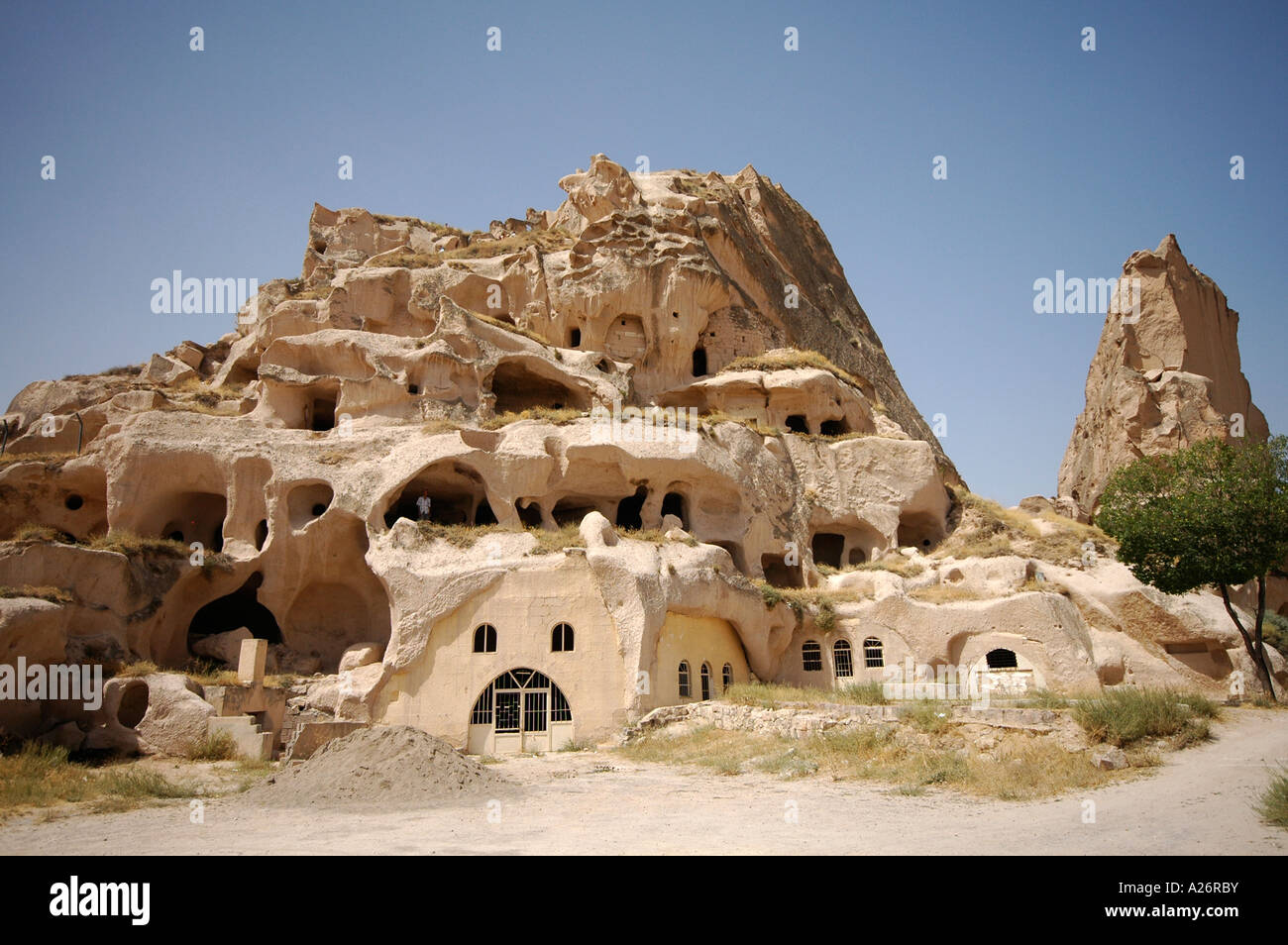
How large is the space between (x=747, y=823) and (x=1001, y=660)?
18.2m

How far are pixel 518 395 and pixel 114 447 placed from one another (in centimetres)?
1533

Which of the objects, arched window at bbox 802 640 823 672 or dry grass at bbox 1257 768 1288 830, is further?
arched window at bbox 802 640 823 672

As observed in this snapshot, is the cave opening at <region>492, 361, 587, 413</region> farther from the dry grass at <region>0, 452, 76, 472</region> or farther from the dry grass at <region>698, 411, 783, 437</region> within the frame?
the dry grass at <region>0, 452, 76, 472</region>

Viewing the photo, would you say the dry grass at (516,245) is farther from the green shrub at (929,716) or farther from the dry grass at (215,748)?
the green shrub at (929,716)

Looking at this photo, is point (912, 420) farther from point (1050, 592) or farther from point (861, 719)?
point (861, 719)

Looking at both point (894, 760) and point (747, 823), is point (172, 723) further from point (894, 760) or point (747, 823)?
point (894, 760)

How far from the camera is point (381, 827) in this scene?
37.6ft

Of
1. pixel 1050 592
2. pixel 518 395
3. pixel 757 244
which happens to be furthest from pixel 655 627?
pixel 757 244

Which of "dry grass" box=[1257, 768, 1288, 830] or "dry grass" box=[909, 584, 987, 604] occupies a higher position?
"dry grass" box=[909, 584, 987, 604]

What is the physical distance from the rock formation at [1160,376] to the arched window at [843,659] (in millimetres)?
17360

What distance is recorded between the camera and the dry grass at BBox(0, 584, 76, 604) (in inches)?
780

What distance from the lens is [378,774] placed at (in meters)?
14.1

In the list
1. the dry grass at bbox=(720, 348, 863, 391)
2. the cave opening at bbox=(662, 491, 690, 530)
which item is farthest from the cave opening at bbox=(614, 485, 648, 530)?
the dry grass at bbox=(720, 348, 863, 391)

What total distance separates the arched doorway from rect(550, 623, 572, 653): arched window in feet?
2.79
